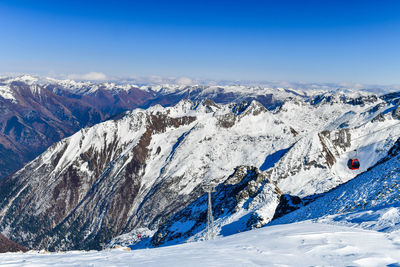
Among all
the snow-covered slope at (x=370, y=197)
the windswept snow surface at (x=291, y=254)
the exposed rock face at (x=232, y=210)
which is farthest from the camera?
the exposed rock face at (x=232, y=210)

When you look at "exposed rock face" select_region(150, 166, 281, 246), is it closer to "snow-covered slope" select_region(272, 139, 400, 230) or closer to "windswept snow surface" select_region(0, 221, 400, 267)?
"snow-covered slope" select_region(272, 139, 400, 230)

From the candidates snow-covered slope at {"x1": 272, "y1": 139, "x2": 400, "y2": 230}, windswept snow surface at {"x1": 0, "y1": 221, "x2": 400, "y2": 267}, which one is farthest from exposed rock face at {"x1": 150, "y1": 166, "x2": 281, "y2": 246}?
windswept snow surface at {"x1": 0, "y1": 221, "x2": 400, "y2": 267}

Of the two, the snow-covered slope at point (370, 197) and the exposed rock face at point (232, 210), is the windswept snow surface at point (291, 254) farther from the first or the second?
the exposed rock face at point (232, 210)

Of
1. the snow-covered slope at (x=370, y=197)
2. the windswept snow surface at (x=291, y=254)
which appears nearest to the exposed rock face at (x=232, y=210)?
the snow-covered slope at (x=370, y=197)

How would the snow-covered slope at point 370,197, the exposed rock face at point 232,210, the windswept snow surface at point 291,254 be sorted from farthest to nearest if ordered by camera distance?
the exposed rock face at point 232,210 < the snow-covered slope at point 370,197 < the windswept snow surface at point 291,254

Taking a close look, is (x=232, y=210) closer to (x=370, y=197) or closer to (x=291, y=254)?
(x=370, y=197)

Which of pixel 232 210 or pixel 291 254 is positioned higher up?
pixel 291 254

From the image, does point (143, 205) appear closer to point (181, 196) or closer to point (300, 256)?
point (181, 196)

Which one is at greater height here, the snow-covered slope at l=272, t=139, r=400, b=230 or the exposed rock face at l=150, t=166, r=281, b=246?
the snow-covered slope at l=272, t=139, r=400, b=230

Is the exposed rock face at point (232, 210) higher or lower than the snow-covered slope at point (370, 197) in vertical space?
lower

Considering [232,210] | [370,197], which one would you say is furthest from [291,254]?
[232,210]

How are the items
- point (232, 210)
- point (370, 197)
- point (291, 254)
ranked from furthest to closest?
point (232, 210) < point (370, 197) < point (291, 254)
